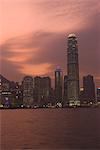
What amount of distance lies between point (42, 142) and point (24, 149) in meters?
4.70

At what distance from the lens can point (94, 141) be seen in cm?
2314

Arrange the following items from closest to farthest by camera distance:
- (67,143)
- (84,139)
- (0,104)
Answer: (67,143) → (84,139) → (0,104)

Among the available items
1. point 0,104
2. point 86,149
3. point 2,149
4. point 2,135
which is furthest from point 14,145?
point 0,104

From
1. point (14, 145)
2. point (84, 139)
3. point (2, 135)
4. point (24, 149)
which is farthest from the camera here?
point (2, 135)

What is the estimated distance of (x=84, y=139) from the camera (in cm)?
2450

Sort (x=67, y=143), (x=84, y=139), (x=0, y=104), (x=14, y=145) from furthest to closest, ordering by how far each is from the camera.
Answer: (x=0, y=104) → (x=84, y=139) → (x=67, y=143) → (x=14, y=145)

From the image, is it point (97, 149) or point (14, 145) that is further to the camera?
point (14, 145)

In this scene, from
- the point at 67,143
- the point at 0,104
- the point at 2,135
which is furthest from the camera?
the point at 0,104

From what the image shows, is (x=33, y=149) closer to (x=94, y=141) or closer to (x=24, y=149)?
(x=24, y=149)

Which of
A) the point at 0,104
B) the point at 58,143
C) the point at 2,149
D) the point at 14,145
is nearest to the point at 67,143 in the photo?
the point at 58,143

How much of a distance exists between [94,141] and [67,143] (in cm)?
172

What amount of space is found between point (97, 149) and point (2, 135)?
11.1m

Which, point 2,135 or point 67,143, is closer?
point 67,143

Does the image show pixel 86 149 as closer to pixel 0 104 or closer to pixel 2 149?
pixel 2 149
